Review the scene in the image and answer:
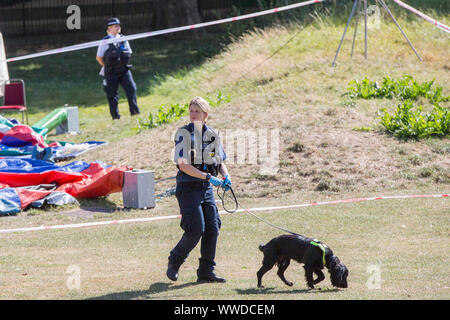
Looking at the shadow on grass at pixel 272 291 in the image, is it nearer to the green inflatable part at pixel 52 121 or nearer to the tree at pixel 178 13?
the green inflatable part at pixel 52 121

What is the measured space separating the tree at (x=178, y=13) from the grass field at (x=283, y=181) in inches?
197

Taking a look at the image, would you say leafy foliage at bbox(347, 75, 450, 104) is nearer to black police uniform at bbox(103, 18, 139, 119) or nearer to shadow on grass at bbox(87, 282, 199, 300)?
black police uniform at bbox(103, 18, 139, 119)

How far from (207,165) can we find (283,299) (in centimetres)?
141

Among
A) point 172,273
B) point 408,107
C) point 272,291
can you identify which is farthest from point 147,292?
point 408,107

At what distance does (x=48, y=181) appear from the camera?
446 inches

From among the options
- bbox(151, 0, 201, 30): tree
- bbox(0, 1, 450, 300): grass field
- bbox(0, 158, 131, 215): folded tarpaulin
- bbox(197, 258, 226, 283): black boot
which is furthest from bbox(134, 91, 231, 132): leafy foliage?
bbox(151, 0, 201, 30): tree

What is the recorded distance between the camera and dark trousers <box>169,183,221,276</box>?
6.35 meters

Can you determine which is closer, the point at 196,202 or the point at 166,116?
the point at 196,202

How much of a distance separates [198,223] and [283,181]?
547 cm

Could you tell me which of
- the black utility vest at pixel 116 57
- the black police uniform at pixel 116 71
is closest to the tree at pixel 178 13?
the black police uniform at pixel 116 71

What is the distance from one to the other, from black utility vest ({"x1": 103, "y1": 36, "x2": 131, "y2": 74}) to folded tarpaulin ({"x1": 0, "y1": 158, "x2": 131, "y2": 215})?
5227 mm

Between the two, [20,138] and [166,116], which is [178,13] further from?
[20,138]

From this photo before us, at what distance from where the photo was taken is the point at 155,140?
14.3 meters
